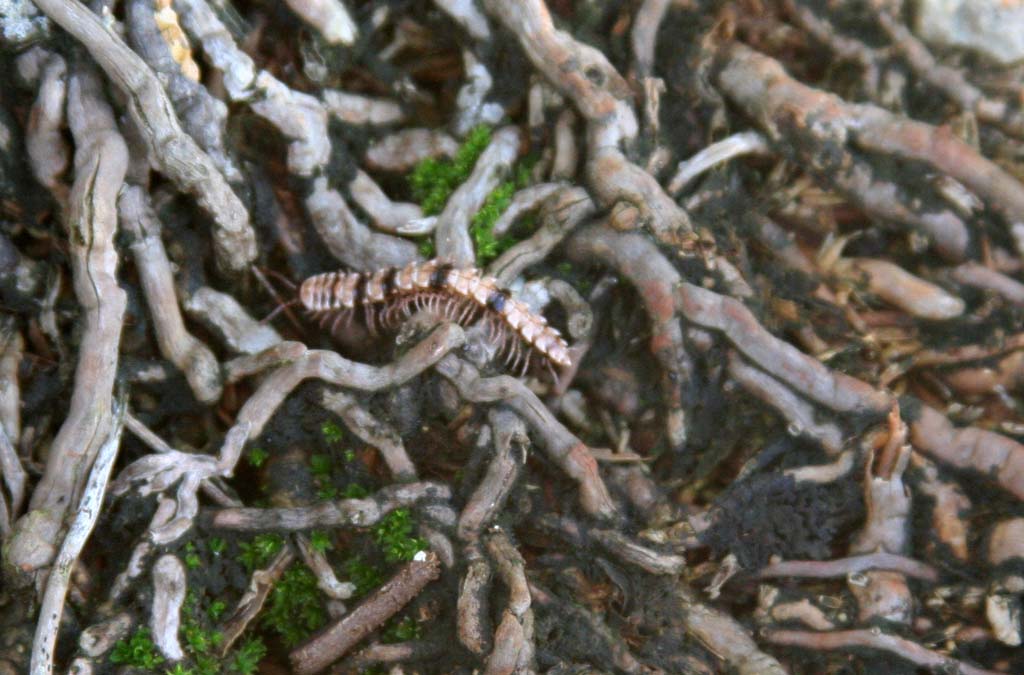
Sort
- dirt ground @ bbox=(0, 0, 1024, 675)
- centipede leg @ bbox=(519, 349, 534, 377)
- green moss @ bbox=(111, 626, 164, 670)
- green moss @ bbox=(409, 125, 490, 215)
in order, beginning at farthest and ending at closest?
1. green moss @ bbox=(409, 125, 490, 215)
2. centipede leg @ bbox=(519, 349, 534, 377)
3. dirt ground @ bbox=(0, 0, 1024, 675)
4. green moss @ bbox=(111, 626, 164, 670)

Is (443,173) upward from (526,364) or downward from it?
upward

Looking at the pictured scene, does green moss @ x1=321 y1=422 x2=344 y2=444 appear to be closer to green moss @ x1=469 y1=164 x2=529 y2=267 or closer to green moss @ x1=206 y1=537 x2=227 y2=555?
green moss @ x1=206 y1=537 x2=227 y2=555

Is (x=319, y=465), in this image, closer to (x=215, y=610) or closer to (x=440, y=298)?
(x=215, y=610)

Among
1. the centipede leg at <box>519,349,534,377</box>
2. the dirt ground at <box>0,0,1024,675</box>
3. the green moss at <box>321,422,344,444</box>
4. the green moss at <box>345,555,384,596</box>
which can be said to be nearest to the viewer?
the dirt ground at <box>0,0,1024,675</box>

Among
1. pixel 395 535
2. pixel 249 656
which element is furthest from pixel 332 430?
pixel 249 656

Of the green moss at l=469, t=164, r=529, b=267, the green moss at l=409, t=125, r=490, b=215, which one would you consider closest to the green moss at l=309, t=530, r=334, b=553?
the green moss at l=469, t=164, r=529, b=267

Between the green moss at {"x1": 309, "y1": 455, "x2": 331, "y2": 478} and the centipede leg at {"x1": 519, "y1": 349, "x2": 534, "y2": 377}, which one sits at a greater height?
the centipede leg at {"x1": 519, "y1": 349, "x2": 534, "y2": 377}

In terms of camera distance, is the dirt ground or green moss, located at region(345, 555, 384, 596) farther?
green moss, located at region(345, 555, 384, 596)

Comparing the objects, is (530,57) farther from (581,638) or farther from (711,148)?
(581,638)
